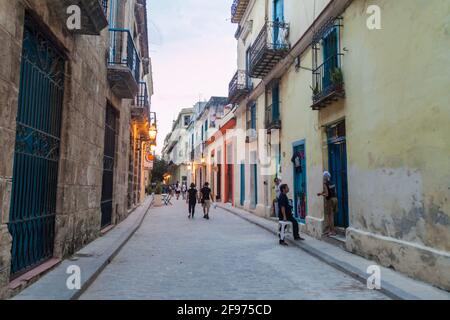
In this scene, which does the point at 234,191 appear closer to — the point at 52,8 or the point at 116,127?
the point at 116,127

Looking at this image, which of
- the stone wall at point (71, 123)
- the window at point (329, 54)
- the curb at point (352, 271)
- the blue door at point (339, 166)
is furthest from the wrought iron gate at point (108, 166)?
the blue door at point (339, 166)

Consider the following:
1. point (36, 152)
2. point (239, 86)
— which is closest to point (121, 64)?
point (36, 152)

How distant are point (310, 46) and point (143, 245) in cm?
707

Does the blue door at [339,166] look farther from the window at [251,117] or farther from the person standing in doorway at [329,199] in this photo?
the window at [251,117]

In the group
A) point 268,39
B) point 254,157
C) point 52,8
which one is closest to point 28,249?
point 52,8

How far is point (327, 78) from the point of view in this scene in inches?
Result: 377

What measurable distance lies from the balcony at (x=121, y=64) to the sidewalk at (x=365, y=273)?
6104 millimetres

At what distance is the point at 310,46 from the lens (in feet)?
35.6

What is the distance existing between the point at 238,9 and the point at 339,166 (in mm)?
12890

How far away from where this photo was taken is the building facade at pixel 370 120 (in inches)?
219

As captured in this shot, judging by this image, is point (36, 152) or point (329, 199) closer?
point (36, 152)

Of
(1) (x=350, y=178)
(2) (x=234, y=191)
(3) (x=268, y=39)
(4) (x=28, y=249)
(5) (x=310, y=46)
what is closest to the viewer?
(4) (x=28, y=249)

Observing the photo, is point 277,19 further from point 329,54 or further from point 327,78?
point 327,78

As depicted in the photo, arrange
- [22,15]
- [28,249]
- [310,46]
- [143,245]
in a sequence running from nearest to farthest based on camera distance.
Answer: [22,15], [28,249], [143,245], [310,46]
